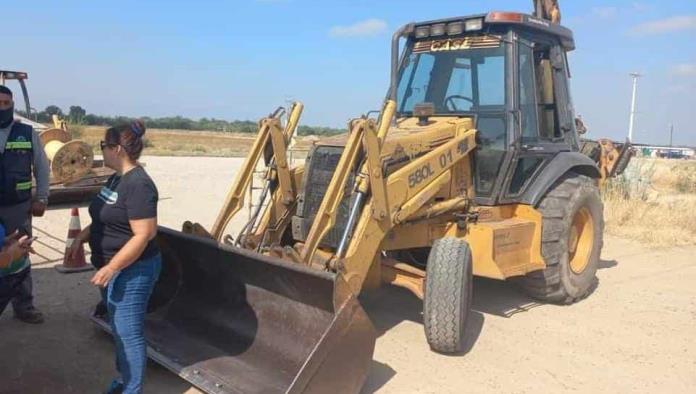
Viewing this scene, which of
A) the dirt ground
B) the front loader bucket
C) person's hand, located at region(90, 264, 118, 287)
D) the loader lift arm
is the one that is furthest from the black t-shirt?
the loader lift arm

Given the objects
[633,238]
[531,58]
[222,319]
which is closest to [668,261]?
[633,238]

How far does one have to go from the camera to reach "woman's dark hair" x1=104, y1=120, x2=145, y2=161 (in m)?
3.60

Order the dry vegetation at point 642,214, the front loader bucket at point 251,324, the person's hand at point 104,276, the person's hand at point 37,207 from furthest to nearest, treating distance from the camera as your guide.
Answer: the dry vegetation at point 642,214 → the person's hand at point 37,207 → the front loader bucket at point 251,324 → the person's hand at point 104,276

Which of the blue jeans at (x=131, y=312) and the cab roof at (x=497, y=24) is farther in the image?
the cab roof at (x=497, y=24)

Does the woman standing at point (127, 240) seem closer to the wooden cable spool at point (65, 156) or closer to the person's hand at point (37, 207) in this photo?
the person's hand at point (37, 207)

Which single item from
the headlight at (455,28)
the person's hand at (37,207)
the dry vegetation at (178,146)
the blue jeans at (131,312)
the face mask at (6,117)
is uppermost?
the headlight at (455,28)

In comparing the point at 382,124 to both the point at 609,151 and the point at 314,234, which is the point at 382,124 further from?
the point at 609,151

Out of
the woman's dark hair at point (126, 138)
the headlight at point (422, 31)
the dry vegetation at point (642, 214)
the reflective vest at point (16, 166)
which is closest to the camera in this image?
the woman's dark hair at point (126, 138)

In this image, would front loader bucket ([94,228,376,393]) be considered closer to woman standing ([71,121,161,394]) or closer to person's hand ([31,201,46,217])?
woman standing ([71,121,161,394])

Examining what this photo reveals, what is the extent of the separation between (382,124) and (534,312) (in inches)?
109

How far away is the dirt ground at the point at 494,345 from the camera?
14.8 ft

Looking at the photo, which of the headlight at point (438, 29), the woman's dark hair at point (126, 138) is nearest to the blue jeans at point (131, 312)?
the woman's dark hair at point (126, 138)

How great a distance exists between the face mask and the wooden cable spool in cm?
756

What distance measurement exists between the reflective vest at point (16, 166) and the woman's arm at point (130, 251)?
5.70ft
